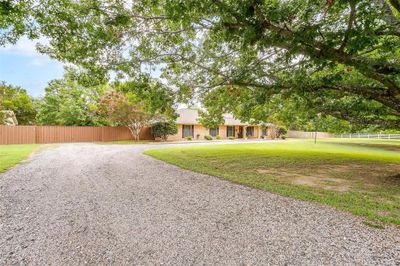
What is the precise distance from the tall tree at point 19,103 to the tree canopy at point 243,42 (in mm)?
26218

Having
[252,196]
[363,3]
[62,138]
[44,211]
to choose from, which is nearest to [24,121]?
[62,138]

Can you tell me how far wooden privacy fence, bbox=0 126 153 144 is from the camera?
20.2 metres

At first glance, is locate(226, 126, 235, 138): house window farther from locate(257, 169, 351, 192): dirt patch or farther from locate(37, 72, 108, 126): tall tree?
locate(257, 169, 351, 192): dirt patch

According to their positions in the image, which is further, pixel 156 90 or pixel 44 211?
pixel 156 90

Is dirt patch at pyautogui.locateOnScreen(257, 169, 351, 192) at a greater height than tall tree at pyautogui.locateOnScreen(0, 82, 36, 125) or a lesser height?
lesser

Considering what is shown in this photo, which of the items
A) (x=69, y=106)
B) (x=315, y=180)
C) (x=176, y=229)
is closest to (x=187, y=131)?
(x=69, y=106)

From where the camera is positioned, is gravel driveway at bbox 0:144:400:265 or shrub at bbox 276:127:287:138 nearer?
gravel driveway at bbox 0:144:400:265

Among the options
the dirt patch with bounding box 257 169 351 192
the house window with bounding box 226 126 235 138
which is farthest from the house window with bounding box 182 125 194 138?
the dirt patch with bounding box 257 169 351 192

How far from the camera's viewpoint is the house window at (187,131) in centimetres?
3208

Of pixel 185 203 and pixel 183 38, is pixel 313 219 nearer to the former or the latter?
pixel 185 203

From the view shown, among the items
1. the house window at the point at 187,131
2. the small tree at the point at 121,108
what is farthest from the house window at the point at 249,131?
the small tree at the point at 121,108

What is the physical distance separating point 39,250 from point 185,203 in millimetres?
2599

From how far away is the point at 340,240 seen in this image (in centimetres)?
333

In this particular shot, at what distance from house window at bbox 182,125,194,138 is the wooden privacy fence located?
5.17m
